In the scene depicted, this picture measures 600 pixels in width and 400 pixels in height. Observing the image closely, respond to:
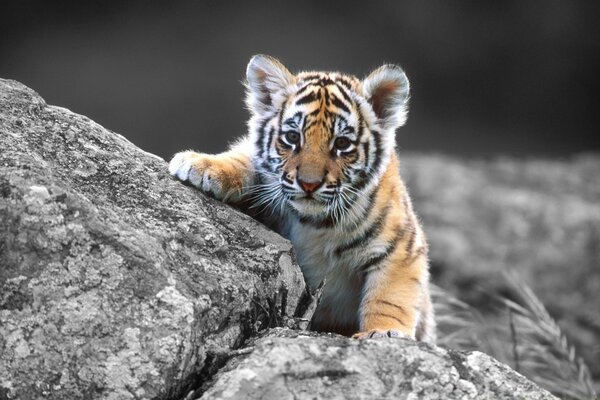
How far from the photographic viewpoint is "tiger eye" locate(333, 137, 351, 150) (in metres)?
2.64

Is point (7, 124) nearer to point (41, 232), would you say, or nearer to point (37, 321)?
point (41, 232)

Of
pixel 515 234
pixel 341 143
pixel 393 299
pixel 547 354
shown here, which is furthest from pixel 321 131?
pixel 515 234

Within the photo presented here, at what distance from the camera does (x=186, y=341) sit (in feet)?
6.04

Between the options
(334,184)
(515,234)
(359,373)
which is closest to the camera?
(359,373)

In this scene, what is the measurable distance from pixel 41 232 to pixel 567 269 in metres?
3.90

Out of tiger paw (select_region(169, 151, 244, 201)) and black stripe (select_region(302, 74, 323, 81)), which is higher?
black stripe (select_region(302, 74, 323, 81))

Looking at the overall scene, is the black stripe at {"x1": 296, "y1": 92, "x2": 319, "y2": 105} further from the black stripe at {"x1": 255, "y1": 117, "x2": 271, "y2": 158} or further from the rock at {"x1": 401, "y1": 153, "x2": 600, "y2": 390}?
the rock at {"x1": 401, "y1": 153, "x2": 600, "y2": 390}

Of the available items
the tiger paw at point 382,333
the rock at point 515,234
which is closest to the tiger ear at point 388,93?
the tiger paw at point 382,333

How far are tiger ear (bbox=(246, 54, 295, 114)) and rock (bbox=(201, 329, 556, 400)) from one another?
111 cm

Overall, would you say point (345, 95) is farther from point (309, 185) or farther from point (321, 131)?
point (309, 185)

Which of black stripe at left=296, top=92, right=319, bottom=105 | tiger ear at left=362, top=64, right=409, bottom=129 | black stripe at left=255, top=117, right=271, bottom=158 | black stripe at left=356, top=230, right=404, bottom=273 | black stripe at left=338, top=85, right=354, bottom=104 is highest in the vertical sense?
tiger ear at left=362, top=64, right=409, bottom=129

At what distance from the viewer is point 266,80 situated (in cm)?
286

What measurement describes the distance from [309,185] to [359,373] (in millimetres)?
827

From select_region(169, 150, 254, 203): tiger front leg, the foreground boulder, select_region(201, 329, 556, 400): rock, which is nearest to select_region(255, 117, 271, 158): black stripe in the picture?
select_region(169, 150, 254, 203): tiger front leg
